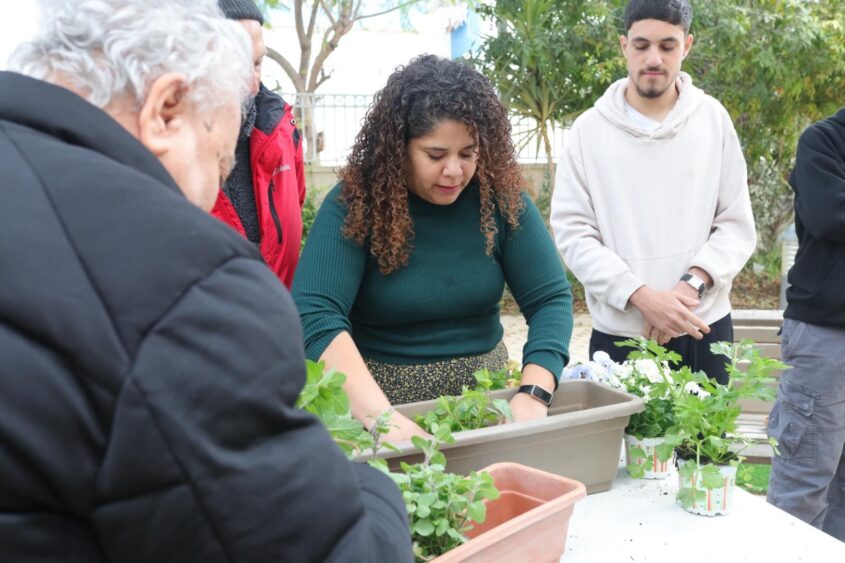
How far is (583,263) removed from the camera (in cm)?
262

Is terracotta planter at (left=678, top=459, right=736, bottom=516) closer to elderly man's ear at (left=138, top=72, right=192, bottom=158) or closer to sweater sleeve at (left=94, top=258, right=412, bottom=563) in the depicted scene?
sweater sleeve at (left=94, top=258, right=412, bottom=563)

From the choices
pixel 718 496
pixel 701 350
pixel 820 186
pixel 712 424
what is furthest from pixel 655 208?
pixel 718 496

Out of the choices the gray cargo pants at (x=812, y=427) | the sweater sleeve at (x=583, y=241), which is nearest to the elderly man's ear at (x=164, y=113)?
the sweater sleeve at (x=583, y=241)

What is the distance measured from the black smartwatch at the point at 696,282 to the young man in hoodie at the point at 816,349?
508 mm

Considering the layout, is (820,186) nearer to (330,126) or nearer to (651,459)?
(651,459)

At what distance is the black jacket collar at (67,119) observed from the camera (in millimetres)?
793

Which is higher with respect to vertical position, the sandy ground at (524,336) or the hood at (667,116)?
the hood at (667,116)

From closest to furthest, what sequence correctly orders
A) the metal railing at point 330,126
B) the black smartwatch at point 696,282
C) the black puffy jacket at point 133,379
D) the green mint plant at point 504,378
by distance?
the black puffy jacket at point 133,379, the green mint plant at point 504,378, the black smartwatch at point 696,282, the metal railing at point 330,126

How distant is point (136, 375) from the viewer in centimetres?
70

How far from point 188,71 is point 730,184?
218 centimetres

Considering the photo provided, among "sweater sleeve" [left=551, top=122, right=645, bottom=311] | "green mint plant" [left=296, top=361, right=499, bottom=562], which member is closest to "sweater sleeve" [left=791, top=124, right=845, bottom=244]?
"sweater sleeve" [left=551, top=122, right=645, bottom=311]

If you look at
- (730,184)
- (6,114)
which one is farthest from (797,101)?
(6,114)

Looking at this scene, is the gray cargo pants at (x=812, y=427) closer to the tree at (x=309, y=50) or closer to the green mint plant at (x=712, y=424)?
the green mint plant at (x=712, y=424)

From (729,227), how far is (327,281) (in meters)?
1.43
